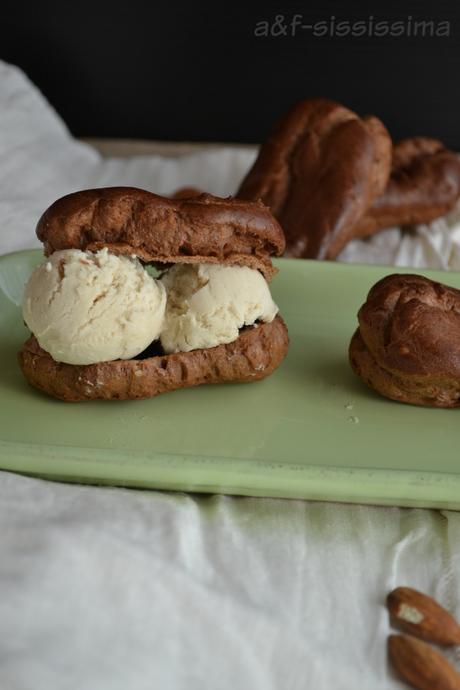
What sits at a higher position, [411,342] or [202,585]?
[411,342]

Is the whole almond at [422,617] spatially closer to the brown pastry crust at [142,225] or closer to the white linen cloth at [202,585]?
the white linen cloth at [202,585]

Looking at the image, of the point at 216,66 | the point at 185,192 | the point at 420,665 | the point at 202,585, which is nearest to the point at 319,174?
the point at 185,192

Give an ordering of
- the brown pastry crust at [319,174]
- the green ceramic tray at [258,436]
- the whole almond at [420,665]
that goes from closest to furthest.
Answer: the whole almond at [420,665], the green ceramic tray at [258,436], the brown pastry crust at [319,174]

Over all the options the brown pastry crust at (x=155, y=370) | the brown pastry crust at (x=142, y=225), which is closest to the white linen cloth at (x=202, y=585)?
the brown pastry crust at (x=155, y=370)

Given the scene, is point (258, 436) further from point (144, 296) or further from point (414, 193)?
point (414, 193)

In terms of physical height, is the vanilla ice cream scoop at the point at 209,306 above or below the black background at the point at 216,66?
below

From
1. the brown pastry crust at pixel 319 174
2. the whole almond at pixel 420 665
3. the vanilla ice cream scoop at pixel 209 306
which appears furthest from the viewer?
the brown pastry crust at pixel 319 174
